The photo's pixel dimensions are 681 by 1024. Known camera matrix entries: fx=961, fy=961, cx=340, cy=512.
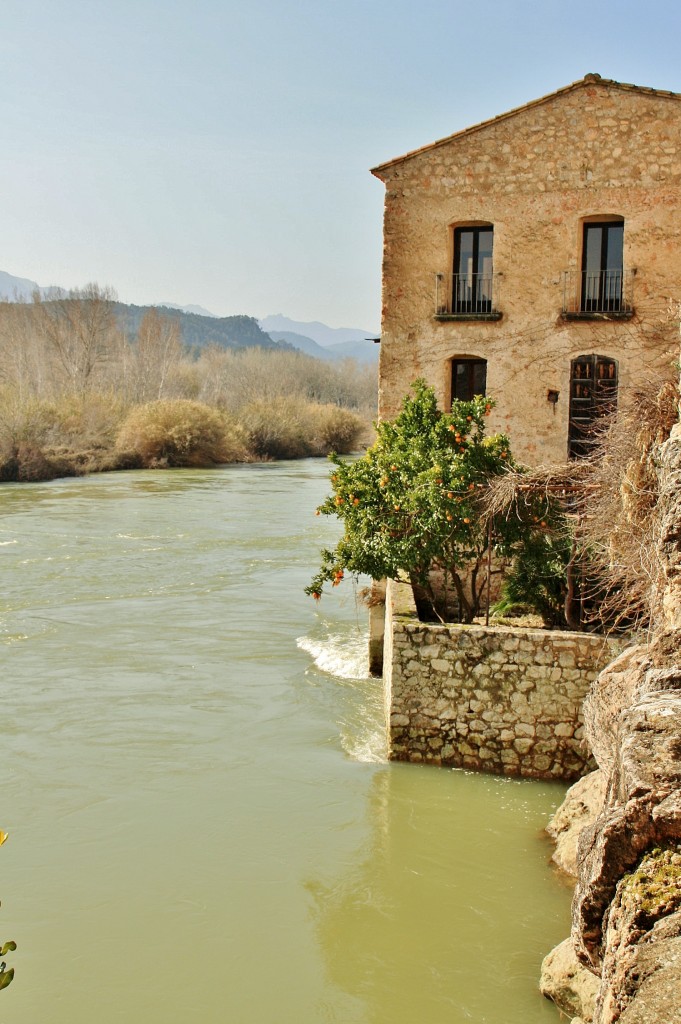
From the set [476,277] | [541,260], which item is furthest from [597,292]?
[476,277]

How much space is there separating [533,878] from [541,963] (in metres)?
1.19

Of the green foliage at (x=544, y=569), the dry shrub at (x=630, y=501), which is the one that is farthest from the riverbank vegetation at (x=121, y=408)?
the dry shrub at (x=630, y=501)

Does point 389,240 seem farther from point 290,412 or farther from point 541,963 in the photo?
point 290,412

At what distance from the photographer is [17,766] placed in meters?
9.91

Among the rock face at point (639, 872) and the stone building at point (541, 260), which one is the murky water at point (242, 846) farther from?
the stone building at point (541, 260)

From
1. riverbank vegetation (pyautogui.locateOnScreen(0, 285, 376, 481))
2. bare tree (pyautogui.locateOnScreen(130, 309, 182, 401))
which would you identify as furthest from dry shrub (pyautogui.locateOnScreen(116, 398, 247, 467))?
bare tree (pyautogui.locateOnScreen(130, 309, 182, 401))

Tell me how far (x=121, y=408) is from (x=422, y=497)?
38.2 metres

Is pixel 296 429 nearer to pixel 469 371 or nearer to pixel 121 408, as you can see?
pixel 121 408

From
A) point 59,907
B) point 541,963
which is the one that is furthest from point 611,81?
point 59,907

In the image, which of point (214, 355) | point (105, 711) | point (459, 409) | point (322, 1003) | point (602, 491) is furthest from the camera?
point (214, 355)

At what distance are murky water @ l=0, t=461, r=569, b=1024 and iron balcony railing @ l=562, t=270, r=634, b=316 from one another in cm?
571

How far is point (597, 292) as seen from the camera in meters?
12.6

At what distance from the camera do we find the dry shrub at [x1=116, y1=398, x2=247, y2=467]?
1666 inches

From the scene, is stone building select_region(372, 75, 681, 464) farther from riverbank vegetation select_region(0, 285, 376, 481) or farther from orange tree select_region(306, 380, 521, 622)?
riverbank vegetation select_region(0, 285, 376, 481)
